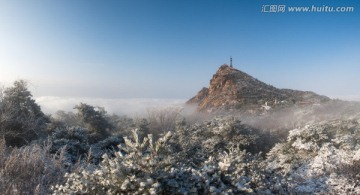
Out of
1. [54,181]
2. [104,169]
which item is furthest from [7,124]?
[104,169]

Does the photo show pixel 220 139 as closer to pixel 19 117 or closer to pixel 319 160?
pixel 319 160

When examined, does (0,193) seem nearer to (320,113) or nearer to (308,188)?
(308,188)

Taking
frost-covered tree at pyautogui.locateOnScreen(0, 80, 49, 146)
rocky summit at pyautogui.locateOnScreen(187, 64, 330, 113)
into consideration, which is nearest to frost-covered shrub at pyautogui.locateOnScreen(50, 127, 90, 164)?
frost-covered tree at pyautogui.locateOnScreen(0, 80, 49, 146)

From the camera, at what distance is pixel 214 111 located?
1168 inches

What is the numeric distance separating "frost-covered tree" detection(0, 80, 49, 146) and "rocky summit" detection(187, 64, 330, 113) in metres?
16.6

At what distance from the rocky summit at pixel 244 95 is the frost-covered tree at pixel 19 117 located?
54.5 feet

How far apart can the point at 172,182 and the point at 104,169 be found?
0.92 m

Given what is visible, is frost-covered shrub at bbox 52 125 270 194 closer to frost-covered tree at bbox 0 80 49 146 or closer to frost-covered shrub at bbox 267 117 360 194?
frost-covered shrub at bbox 267 117 360 194

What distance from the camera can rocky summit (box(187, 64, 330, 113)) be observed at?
1068 inches

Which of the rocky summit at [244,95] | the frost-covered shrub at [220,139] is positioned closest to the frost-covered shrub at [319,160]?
the frost-covered shrub at [220,139]

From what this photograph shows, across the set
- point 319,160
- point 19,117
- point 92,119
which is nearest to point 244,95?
point 92,119

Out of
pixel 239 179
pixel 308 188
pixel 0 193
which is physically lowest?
pixel 308 188

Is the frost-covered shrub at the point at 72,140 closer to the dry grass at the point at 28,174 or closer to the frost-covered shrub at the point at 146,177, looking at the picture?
the dry grass at the point at 28,174

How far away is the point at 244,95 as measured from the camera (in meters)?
30.6
